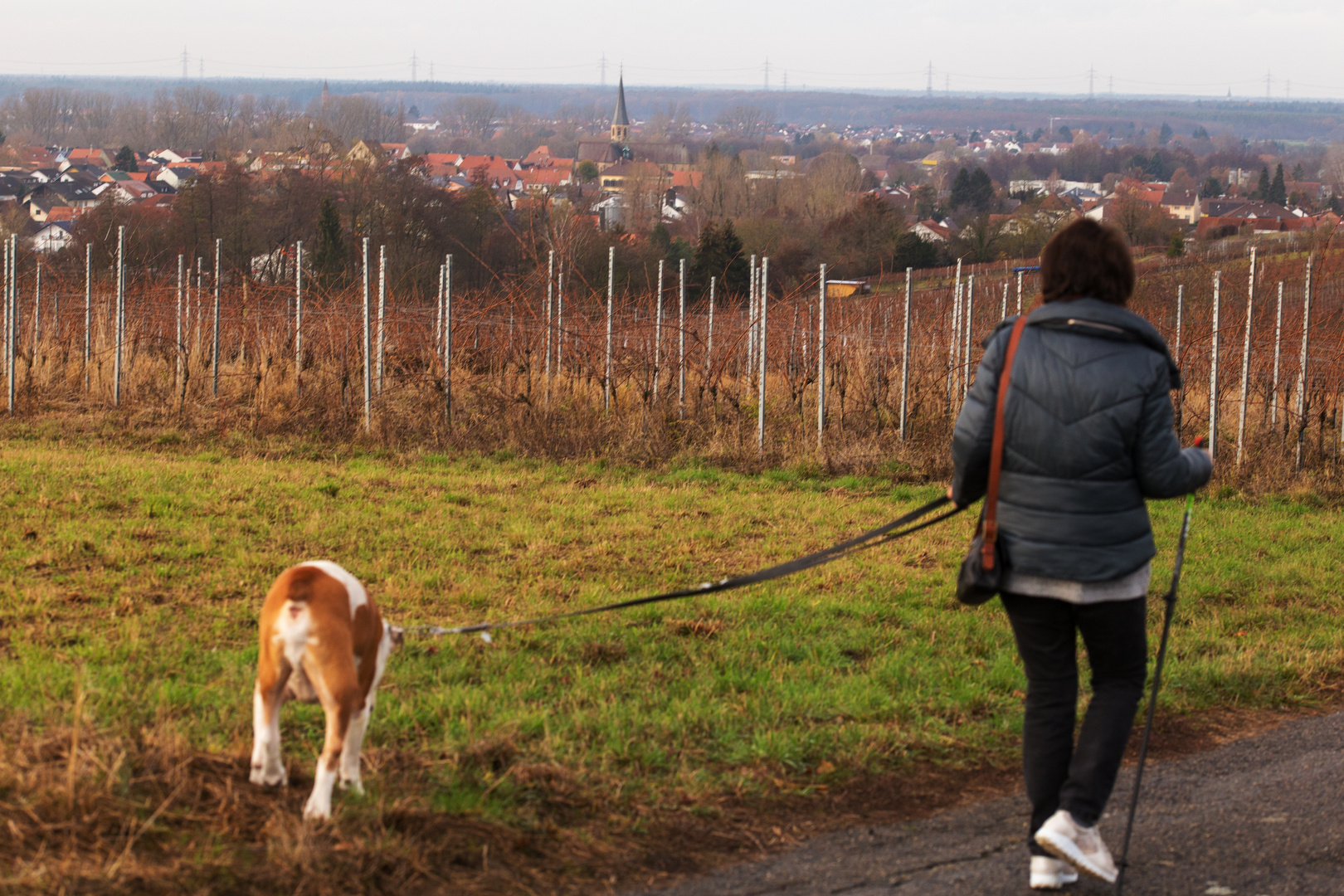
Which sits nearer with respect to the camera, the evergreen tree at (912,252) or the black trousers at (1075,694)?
the black trousers at (1075,694)

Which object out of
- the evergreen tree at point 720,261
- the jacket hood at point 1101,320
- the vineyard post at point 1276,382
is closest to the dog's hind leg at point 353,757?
the jacket hood at point 1101,320

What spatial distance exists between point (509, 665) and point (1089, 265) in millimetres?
2888

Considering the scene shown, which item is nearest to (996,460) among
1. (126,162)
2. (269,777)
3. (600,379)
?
(269,777)

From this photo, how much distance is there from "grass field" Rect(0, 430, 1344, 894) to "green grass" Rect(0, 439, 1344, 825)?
2cm

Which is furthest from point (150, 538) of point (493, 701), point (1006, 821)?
point (1006, 821)

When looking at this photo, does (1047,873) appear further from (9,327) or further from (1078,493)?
(9,327)

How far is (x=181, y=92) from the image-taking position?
572 feet

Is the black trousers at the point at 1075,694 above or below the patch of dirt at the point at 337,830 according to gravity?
above

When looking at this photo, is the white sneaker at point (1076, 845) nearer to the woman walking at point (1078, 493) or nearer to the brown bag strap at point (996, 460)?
the woman walking at point (1078, 493)

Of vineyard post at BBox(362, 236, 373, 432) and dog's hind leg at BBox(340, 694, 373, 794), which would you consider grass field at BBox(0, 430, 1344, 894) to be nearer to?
dog's hind leg at BBox(340, 694, 373, 794)

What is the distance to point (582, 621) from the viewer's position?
568 cm

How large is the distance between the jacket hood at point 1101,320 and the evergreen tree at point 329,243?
119ft

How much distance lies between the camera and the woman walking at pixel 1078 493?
3.08 meters

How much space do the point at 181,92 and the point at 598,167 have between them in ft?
224
